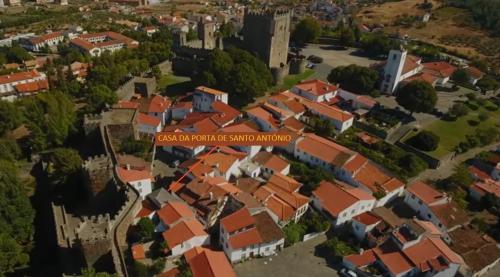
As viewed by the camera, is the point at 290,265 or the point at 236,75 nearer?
the point at 290,265

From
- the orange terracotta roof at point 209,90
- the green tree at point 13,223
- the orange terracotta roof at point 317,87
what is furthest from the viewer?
the orange terracotta roof at point 317,87

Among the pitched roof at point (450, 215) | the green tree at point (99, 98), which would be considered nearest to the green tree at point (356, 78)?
the pitched roof at point (450, 215)

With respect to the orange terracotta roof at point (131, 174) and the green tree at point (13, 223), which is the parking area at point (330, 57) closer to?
the orange terracotta roof at point (131, 174)

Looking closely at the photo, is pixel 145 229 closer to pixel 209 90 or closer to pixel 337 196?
pixel 337 196

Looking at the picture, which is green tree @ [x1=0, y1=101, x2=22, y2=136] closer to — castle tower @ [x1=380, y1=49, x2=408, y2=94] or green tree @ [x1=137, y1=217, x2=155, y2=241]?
green tree @ [x1=137, y1=217, x2=155, y2=241]

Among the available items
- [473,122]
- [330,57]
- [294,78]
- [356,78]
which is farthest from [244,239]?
[330,57]

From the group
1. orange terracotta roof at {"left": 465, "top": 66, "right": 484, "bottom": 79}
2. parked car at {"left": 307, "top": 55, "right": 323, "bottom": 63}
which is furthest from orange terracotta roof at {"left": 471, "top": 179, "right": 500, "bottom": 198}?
parked car at {"left": 307, "top": 55, "right": 323, "bottom": 63}
